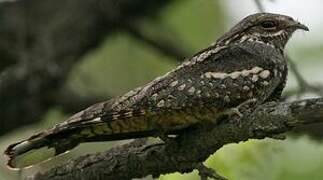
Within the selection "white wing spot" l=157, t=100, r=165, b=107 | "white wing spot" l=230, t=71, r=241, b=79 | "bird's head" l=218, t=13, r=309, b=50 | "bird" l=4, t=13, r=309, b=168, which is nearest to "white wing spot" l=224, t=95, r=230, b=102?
"bird" l=4, t=13, r=309, b=168

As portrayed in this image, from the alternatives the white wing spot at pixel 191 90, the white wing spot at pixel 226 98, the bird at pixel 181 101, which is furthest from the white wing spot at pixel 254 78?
the white wing spot at pixel 191 90

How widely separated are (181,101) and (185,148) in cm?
18

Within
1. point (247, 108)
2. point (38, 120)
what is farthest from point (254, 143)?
point (38, 120)

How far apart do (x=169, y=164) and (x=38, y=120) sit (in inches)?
98.3

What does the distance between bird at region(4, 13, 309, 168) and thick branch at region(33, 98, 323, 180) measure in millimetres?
68

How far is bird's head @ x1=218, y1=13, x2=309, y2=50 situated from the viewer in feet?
14.9

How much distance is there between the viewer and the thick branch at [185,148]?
3.82 meters

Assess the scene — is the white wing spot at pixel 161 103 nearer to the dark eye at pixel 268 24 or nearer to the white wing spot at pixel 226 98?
the white wing spot at pixel 226 98

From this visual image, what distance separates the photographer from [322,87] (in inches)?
212

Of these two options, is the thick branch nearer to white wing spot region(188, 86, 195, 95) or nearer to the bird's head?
white wing spot region(188, 86, 195, 95)

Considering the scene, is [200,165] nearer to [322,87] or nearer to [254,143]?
[254,143]

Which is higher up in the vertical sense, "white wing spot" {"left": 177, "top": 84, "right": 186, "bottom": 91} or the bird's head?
the bird's head

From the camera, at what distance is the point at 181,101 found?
4.12m

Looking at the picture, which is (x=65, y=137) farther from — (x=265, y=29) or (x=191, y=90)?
(x=265, y=29)
